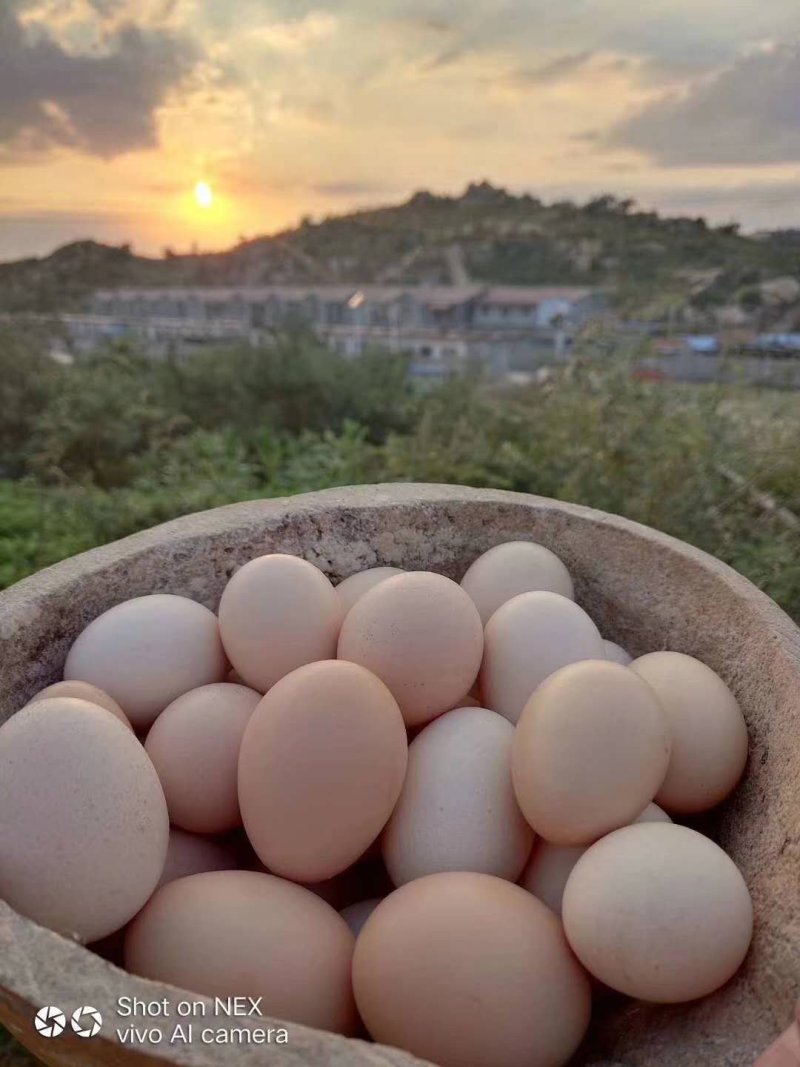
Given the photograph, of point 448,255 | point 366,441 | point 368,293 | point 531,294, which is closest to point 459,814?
point 366,441

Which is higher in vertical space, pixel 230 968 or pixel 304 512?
pixel 304 512

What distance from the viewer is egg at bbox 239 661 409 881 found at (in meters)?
0.82

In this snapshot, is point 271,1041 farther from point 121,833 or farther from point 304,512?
point 304,512

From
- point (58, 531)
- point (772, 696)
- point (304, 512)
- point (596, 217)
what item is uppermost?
point (596, 217)

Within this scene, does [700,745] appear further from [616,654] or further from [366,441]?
[366,441]

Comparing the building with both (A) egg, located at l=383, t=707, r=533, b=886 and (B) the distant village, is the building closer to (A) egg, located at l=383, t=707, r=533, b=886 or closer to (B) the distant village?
(B) the distant village

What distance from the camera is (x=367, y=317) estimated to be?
17.0 ft

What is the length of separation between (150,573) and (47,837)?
437mm

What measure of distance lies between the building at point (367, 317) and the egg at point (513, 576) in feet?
10.5

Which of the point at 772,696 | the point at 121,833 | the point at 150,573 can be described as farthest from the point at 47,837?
the point at 772,696

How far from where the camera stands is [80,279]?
214 inches

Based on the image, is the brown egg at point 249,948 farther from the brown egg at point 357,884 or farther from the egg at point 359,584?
the egg at point 359,584

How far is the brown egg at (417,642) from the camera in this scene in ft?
3.10

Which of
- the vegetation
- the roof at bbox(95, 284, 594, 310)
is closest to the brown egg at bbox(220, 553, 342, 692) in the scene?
the vegetation
